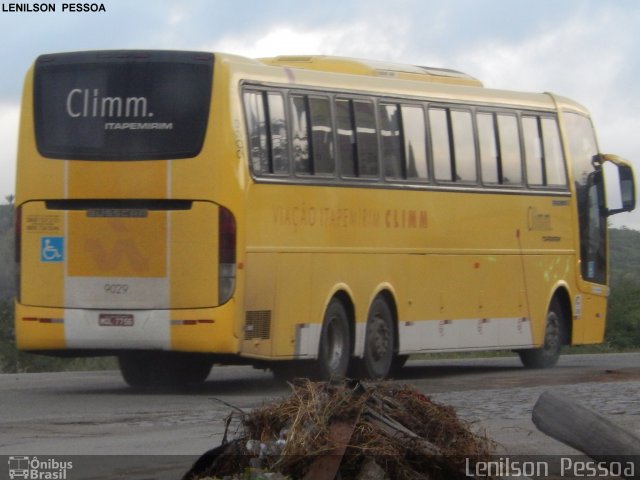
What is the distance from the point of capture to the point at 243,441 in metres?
8.31

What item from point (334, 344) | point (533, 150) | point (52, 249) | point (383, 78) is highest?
point (383, 78)

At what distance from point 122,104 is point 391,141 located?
12.4 ft

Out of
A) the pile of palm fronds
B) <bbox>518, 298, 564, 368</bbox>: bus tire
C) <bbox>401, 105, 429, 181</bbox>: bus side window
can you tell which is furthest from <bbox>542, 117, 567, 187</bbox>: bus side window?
the pile of palm fronds

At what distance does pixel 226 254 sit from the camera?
16.4m

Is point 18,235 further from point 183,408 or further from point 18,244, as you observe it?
point 183,408

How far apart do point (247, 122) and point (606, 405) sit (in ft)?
16.0

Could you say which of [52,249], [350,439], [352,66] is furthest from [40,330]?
[350,439]

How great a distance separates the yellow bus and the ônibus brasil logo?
6082 mm

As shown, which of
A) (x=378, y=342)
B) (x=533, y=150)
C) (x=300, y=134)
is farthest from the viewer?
(x=533, y=150)

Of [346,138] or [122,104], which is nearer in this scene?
[122,104]

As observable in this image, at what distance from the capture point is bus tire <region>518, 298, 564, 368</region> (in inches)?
905

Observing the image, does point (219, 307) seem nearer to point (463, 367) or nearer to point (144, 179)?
point (144, 179)

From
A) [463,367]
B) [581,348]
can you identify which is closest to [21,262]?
[463,367]

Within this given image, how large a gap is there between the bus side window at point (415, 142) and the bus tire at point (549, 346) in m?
4.05
